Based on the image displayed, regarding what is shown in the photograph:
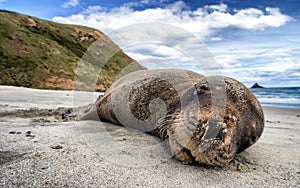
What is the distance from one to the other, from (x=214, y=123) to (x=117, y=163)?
108cm

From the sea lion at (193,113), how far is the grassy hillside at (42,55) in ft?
56.0

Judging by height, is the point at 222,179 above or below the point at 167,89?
below

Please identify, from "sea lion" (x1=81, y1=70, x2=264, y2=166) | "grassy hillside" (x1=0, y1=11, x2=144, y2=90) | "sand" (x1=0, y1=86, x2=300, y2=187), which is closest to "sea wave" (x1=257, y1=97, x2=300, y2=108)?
"sand" (x1=0, y1=86, x2=300, y2=187)

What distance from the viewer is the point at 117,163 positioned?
2.90 metres

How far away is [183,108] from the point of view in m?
3.43

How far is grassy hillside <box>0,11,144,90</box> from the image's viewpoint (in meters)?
20.8

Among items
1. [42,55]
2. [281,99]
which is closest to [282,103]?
[281,99]

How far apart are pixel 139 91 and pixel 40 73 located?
1914 cm

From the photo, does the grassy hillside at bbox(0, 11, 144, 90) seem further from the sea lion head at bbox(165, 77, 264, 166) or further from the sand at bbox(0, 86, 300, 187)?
the sea lion head at bbox(165, 77, 264, 166)

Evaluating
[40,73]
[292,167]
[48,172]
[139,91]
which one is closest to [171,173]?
[48,172]

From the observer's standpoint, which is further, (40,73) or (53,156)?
(40,73)

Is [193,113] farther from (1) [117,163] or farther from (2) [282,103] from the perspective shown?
(2) [282,103]

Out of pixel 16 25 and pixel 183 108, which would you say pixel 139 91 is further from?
pixel 16 25

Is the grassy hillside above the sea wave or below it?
above
